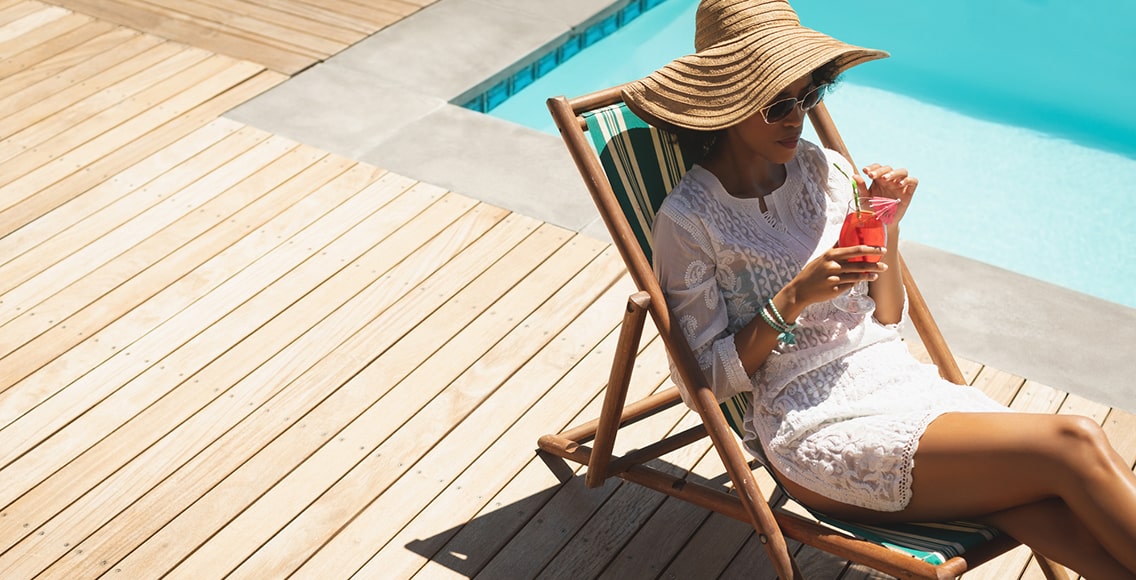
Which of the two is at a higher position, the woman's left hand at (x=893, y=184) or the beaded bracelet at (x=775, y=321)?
the woman's left hand at (x=893, y=184)

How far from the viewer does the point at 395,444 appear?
3266mm

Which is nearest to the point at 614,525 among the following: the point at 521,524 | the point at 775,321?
the point at 521,524

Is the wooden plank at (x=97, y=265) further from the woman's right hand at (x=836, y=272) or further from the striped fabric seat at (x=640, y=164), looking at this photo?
the woman's right hand at (x=836, y=272)

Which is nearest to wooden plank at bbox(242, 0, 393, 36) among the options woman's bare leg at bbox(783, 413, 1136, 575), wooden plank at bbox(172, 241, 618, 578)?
wooden plank at bbox(172, 241, 618, 578)

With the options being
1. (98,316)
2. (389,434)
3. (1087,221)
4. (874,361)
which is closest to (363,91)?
(98,316)

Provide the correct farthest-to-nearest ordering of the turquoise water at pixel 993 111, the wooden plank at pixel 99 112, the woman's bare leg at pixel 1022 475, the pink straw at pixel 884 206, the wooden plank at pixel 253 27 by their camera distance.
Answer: the turquoise water at pixel 993 111, the wooden plank at pixel 253 27, the wooden plank at pixel 99 112, the pink straw at pixel 884 206, the woman's bare leg at pixel 1022 475

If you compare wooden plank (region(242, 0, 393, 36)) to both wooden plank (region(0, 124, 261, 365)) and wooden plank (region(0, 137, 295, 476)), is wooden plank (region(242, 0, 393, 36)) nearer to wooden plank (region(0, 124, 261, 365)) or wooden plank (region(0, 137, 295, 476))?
wooden plank (region(0, 124, 261, 365))

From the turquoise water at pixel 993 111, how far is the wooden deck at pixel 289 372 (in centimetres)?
166

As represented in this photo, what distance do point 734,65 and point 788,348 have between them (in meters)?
0.62

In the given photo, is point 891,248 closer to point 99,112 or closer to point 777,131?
point 777,131

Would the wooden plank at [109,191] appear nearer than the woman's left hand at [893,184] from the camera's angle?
No

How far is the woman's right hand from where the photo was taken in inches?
92.2

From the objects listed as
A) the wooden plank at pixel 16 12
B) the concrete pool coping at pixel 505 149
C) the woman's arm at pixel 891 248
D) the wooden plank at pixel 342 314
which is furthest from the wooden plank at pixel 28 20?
the woman's arm at pixel 891 248

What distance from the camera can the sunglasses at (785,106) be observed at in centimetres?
249
